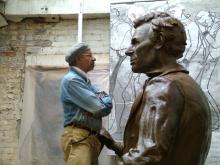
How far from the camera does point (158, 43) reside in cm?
159

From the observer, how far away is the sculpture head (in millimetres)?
1586

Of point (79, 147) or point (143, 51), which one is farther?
point (79, 147)

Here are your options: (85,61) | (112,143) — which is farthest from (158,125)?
(85,61)

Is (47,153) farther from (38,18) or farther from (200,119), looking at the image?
(200,119)

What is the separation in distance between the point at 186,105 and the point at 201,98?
95 mm

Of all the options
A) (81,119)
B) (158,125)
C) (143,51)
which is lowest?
(81,119)

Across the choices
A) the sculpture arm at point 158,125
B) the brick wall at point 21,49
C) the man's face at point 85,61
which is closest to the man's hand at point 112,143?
the sculpture arm at point 158,125

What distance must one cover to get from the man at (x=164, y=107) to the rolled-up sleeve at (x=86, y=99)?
126cm

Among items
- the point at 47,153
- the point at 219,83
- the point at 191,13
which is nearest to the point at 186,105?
the point at 219,83

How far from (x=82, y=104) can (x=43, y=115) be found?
1955mm

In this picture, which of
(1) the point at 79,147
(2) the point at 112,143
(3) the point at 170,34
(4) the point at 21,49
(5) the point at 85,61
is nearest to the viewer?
(3) the point at 170,34

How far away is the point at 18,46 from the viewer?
16.7ft

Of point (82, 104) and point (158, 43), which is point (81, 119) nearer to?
point (82, 104)

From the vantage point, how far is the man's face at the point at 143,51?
5.26ft
